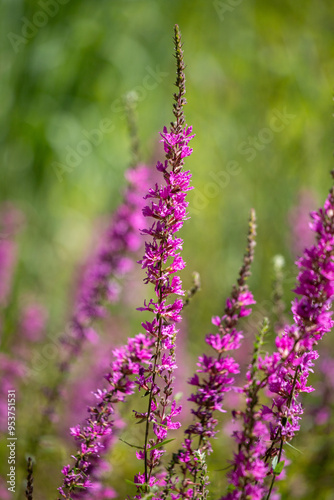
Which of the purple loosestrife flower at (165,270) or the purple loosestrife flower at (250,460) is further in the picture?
the purple loosestrife flower at (165,270)

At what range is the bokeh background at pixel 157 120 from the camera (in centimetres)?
451

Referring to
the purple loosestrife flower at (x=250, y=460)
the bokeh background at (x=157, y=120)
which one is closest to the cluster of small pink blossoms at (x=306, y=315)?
the purple loosestrife flower at (x=250, y=460)

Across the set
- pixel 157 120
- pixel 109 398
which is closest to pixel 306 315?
pixel 109 398

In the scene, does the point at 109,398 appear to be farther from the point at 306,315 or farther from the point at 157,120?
the point at 157,120

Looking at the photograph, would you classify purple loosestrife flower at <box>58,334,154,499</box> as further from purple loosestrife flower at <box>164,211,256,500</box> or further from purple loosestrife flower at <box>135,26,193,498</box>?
purple loosestrife flower at <box>164,211,256,500</box>

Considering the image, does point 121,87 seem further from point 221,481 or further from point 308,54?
point 221,481

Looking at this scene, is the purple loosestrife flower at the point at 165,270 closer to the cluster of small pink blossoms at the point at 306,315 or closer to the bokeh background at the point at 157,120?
the cluster of small pink blossoms at the point at 306,315

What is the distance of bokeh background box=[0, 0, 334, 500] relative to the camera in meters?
4.51

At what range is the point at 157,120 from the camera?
733 cm

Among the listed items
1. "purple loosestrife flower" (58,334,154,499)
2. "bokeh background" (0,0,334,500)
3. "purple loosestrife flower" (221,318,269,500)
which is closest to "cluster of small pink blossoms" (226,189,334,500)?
"purple loosestrife flower" (221,318,269,500)

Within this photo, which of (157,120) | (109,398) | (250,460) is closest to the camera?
(250,460)

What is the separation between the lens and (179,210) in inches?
59.9

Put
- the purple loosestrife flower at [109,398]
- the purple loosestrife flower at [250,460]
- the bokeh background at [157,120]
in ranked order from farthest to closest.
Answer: the bokeh background at [157,120] → the purple loosestrife flower at [109,398] → the purple loosestrife flower at [250,460]

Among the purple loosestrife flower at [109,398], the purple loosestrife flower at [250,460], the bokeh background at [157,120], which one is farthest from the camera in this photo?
the bokeh background at [157,120]
